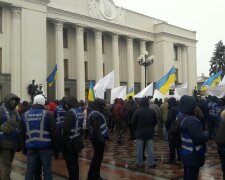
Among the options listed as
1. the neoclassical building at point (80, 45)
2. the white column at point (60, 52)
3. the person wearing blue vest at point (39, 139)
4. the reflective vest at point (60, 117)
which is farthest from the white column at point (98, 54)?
the person wearing blue vest at point (39, 139)

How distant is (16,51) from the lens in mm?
27266

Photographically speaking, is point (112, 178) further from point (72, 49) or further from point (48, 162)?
point (72, 49)

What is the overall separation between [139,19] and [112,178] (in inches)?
1378

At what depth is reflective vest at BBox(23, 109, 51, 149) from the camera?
570 centimetres

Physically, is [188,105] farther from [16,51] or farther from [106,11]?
[106,11]

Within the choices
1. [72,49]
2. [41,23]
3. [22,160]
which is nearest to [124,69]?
[72,49]

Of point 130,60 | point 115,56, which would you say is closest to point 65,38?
point 115,56

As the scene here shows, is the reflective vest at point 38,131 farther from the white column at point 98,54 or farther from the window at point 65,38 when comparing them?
the white column at point 98,54

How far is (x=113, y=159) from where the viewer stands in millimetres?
9727

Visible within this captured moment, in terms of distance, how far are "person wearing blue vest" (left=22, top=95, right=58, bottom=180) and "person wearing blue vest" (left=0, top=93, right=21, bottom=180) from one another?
0.34 m

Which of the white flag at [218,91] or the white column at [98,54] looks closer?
the white flag at [218,91]

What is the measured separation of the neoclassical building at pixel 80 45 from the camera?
27.3 metres

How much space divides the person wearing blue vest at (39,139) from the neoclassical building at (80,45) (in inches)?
863

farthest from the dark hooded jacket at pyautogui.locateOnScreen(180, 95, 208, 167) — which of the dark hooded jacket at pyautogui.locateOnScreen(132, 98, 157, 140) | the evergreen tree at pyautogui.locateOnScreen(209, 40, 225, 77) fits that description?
the evergreen tree at pyautogui.locateOnScreen(209, 40, 225, 77)
